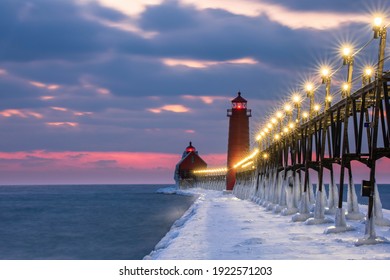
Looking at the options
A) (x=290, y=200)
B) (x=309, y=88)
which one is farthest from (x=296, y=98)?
(x=290, y=200)

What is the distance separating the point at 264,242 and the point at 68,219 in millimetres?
57031

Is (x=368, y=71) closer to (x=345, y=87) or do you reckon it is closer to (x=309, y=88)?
(x=345, y=87)

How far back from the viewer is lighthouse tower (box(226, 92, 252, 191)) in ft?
291

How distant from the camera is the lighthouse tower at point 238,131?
291ft

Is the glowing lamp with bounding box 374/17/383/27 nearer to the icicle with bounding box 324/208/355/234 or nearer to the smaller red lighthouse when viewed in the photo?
the icicle with bounding box 324/208/355/234

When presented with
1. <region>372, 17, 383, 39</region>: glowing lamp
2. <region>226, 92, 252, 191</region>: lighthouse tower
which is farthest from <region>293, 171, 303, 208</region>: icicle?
<region>226, 92, 252, 191</region>: lighthouse tower

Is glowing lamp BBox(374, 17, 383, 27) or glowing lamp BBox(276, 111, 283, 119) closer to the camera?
glowing lamp BBox(374, 17, 383, 27)

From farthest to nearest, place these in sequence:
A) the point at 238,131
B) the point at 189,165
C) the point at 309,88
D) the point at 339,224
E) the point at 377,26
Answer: the point at 189,165 → the point at 238,131 → the point at 309,88 → the point at 339,224 → the point at 377,26

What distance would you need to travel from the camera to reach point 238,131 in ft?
291

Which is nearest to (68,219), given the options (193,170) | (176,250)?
(176,250)

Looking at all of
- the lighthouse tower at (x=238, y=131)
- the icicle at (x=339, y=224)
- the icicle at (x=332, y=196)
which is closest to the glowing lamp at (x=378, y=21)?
the icicle at (x=339, y=224)

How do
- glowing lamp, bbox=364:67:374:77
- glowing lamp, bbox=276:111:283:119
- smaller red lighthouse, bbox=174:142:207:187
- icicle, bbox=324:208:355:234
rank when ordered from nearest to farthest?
A: icicle, bbox=324:208:355:234, glowing lamp, bbox=364:67:374:77, glowing lamp, bbox=276:111:283:119, smaller red lighthouse, bbox=174:142:207:187
